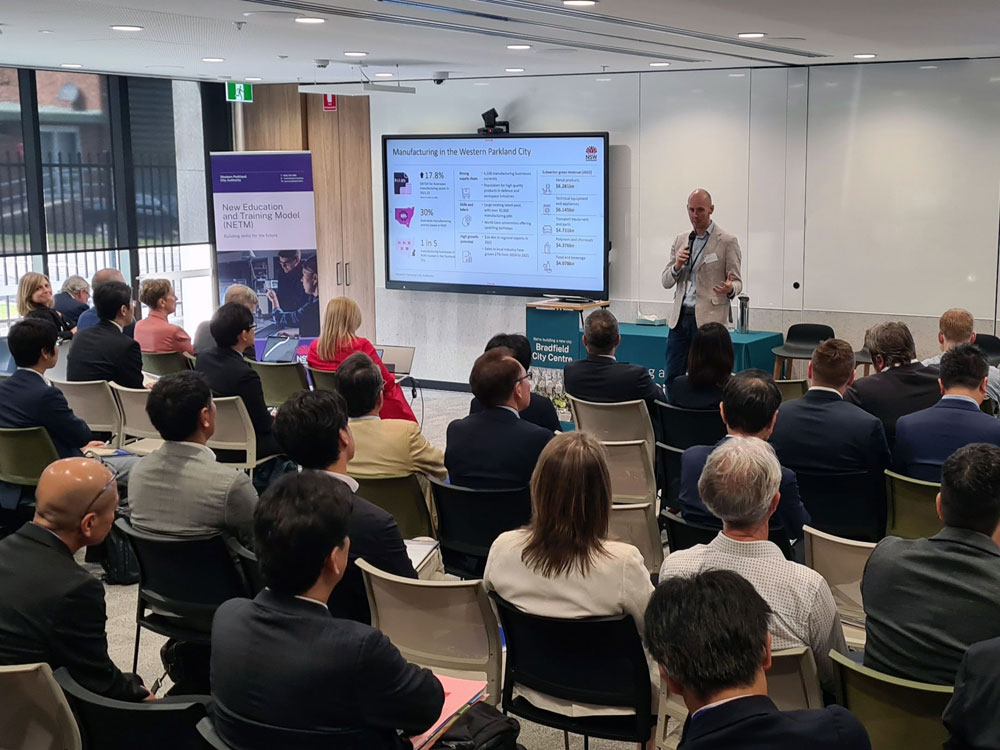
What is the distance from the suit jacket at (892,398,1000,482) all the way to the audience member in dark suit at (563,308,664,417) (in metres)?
1.54

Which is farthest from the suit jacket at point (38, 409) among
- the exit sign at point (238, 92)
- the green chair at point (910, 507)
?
the exit sign at point (238, 92)

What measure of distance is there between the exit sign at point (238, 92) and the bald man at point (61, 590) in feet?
29.4

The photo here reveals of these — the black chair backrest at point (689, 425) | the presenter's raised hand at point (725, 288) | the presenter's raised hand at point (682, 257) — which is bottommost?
the black chair backrest at point (689, 425)

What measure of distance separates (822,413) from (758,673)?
2737 millimetres

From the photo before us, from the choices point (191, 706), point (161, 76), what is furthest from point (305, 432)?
point (161, 76)

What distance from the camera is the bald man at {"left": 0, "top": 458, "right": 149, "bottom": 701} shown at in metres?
2.62

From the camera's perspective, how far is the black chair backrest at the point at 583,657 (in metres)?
2.85

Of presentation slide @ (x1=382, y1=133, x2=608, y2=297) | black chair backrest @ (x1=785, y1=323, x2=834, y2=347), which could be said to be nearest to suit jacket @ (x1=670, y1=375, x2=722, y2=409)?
black chair backrest @ (x1=785, y1=323, x2=834, y2=347)

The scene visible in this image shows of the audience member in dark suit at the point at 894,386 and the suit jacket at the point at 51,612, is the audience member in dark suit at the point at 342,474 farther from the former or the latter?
the audience member in dark suit at the point at 894,386

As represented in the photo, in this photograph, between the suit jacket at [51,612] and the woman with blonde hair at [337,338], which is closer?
the suit jacket at [51,612]

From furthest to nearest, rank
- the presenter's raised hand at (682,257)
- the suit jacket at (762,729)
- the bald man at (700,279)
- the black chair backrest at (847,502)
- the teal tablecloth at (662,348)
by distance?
1. the teal tablecloth at (662,348)
2. the bald man at (700,279)
3. the presenter's raised hand at (682,257)
4. the black chair backrest at (847,502)
5. the suit jacket at (762,729)

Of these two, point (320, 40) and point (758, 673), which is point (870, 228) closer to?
point (320, 40)

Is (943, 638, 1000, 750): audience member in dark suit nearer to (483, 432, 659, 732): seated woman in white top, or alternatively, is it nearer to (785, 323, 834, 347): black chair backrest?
(483, 432, 659, 732): seated woman in white top

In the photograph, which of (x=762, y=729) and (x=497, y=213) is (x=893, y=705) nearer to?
(x=762, y=729)
